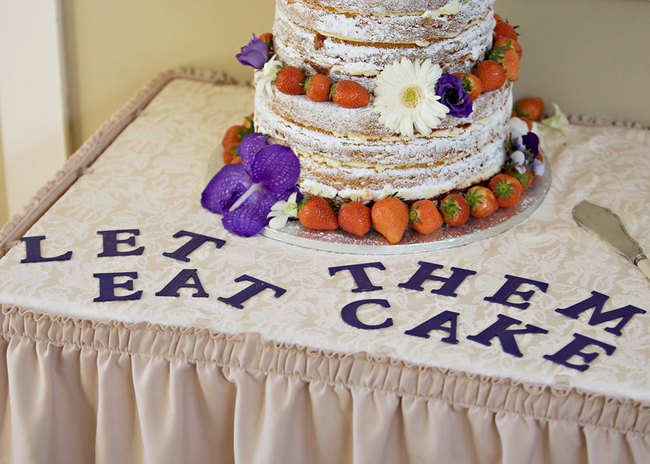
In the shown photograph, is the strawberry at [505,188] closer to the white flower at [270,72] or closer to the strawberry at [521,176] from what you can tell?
the strawberry at [521,176]

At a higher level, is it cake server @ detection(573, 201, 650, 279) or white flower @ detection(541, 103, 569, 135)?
white flower @ detection(541, 103, 569, 135)

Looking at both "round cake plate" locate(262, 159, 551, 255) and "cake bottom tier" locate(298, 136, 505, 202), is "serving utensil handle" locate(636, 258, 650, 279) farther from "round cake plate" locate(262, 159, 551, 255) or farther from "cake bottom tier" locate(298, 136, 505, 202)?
"cake bottom tier" locate(298, 136, 505, 202)

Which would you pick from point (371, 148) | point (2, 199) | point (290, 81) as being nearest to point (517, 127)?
point (371, 148)

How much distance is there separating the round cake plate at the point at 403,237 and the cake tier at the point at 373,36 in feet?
0.89

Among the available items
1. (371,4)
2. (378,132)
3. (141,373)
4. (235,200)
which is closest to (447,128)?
(378,132)

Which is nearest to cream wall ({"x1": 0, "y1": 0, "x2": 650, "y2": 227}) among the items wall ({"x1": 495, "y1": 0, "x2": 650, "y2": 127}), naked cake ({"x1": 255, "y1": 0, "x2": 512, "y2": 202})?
wall ({"x1": 495, "y1": 0, "x2": 650, "y2": 127})

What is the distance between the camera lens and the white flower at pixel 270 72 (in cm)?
119

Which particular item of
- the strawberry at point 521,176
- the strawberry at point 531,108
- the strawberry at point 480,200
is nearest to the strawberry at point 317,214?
the strawberry at point 480,200

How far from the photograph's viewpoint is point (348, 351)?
985 millimetres

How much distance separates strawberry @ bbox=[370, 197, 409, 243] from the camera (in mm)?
1171

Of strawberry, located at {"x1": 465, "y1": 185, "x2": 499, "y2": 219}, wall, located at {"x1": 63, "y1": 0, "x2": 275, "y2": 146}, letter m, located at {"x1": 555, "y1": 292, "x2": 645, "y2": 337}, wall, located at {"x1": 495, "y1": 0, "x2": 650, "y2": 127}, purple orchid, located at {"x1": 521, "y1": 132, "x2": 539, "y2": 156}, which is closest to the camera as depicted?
letter m, located at {"x1": 555, "y1": 292, "x2": 645, "y2": 337}

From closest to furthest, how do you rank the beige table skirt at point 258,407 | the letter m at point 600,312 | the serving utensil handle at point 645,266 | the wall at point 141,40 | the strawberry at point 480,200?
the beige table skirt at point 258,407
the letter m at point 600,312
the serving utensil handle at point 645,266
the strawberry at point 480,200
the wall at point 141,40

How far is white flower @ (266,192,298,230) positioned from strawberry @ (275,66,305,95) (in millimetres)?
187

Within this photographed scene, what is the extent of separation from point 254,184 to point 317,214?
14 cm
